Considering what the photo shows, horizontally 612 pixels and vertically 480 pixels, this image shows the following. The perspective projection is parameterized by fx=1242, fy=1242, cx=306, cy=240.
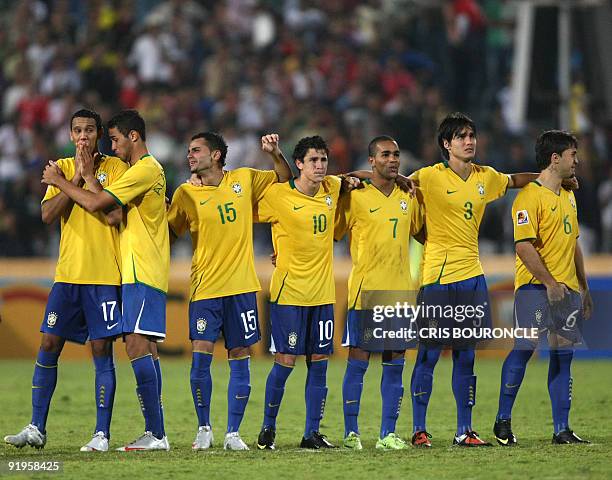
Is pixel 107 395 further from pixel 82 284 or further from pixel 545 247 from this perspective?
pixel 545 247

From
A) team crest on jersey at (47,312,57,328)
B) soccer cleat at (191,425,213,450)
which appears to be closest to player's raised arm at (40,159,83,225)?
team crest on jersey at (47,312,57,328)

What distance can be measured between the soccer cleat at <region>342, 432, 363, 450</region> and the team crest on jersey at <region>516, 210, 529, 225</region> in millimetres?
1917

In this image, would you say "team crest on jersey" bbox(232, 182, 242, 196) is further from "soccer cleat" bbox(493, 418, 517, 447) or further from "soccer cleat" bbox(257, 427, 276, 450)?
"soccer cleat" bbox(493, 418, 517, 447)

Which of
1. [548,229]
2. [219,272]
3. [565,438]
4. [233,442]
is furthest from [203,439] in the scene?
[548,229]

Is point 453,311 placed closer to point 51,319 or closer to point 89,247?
point 89,247

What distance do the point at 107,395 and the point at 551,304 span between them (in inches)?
125

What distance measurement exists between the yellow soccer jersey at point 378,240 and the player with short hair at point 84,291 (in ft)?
5.57

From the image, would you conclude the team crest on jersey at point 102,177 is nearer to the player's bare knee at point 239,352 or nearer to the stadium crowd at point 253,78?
the player's bare knee at point 239,352

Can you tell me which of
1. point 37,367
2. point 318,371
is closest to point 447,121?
point 318,371

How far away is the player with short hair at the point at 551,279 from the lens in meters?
8.84

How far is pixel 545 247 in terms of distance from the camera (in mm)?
8969

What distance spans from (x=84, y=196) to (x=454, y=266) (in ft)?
8.71

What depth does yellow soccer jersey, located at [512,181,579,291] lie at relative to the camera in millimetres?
8922

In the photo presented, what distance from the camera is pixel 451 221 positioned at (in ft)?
29.5
